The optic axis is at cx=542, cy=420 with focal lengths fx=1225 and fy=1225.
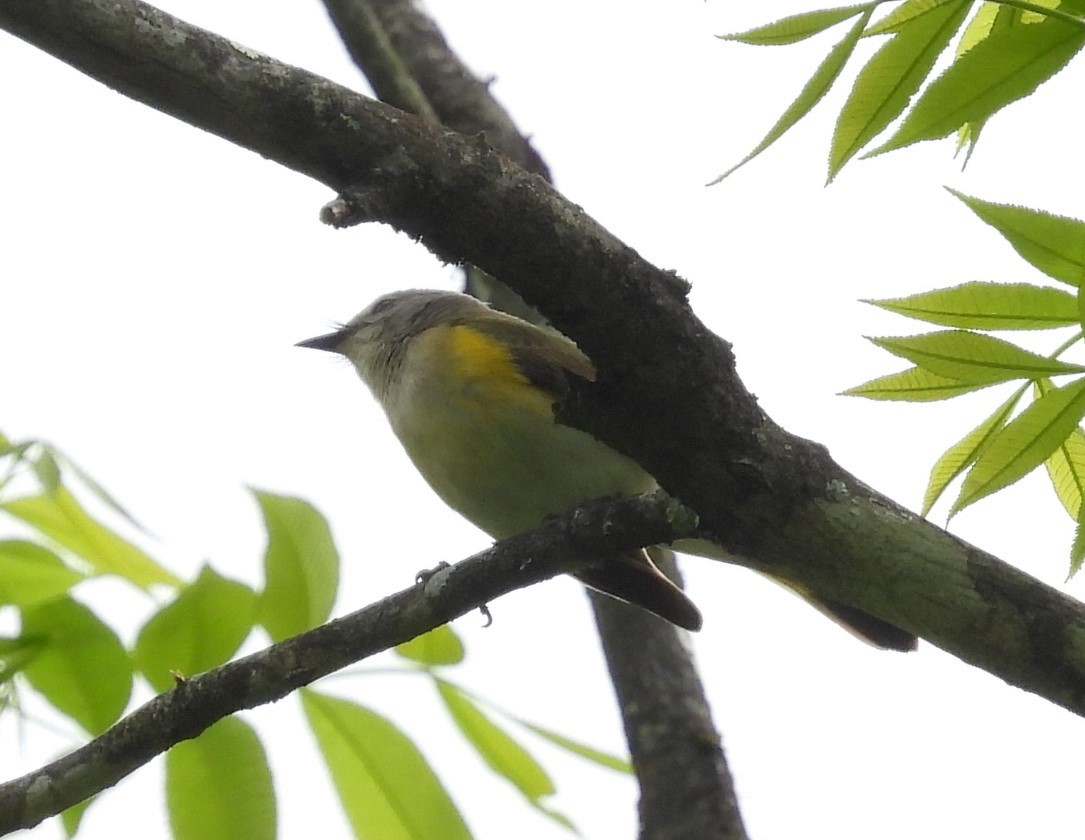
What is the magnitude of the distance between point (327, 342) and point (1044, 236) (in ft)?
14.4

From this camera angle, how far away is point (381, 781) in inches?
85.5

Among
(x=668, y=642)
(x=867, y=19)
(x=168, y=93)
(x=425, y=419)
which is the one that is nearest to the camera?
(x=867, y=19)

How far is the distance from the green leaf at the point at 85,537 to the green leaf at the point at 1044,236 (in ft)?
4.96

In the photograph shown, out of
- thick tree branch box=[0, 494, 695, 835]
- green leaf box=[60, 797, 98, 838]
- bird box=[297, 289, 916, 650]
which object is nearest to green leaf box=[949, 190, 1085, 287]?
thick tree branch box=[0, 494, 695, 835]

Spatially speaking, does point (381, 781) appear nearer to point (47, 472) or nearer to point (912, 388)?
point (47, 472)

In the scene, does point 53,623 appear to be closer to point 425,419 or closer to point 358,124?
point 358,124

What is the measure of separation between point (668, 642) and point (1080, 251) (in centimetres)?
235

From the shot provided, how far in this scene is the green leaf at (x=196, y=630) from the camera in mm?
2141

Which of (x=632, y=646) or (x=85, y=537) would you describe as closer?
(x=85, y=537)

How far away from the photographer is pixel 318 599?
90.2 inches

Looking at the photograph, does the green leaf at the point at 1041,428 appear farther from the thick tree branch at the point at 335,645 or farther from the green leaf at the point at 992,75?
the thick tree branch at the point at 335,645

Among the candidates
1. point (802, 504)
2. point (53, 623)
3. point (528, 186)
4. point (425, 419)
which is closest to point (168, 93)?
point (528, 186)

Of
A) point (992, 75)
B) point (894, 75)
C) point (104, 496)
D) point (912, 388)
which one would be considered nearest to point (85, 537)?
point (104, 496)

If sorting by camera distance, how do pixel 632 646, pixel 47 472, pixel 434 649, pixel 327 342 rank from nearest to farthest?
1. pixel 47 472
2. pixel 434 649
3. pixel 632 646
4. pixel 327 342
